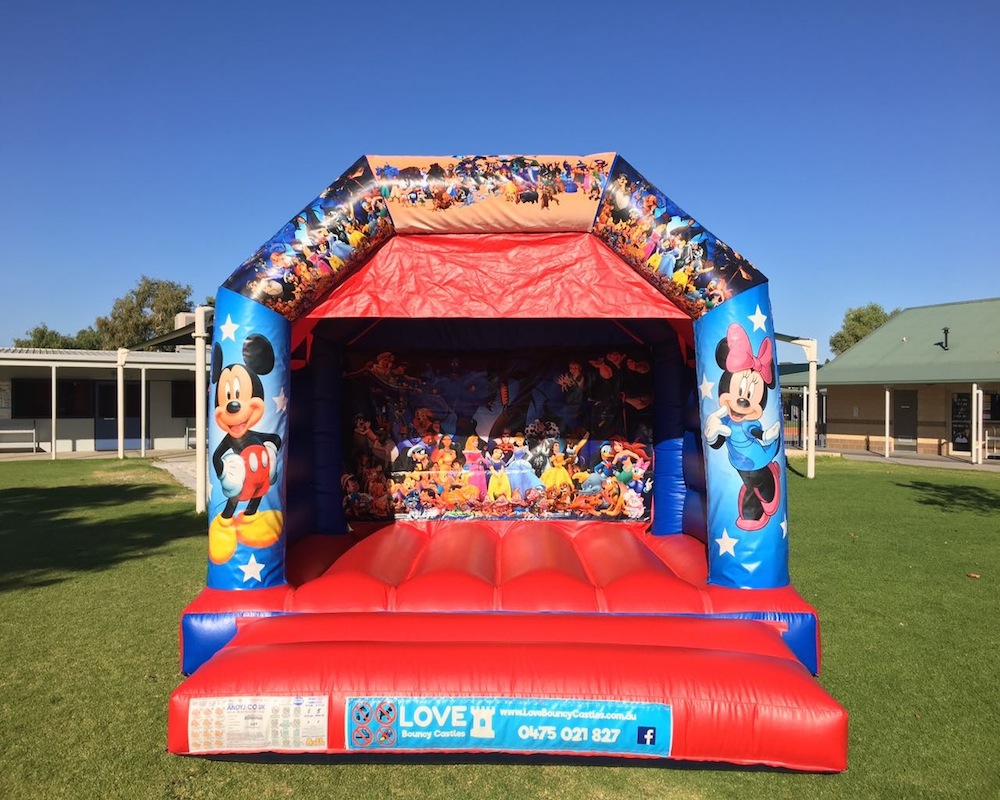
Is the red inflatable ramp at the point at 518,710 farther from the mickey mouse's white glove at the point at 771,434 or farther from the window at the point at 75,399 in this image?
the window at the point at 75,399

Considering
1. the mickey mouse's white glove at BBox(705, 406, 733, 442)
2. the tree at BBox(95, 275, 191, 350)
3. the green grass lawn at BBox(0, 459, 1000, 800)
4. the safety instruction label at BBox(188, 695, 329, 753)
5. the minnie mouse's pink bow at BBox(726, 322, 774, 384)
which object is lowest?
the green grass lawn at BBox(0, 459, 1000, 800)

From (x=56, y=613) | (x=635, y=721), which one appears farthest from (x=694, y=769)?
(x=56, y=613)

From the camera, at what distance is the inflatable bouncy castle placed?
2801 mm

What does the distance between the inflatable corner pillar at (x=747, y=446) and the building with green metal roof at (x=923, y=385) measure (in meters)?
14.3

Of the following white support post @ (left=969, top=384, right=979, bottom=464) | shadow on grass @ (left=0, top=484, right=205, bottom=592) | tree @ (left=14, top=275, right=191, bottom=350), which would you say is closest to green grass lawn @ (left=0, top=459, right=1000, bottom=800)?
shadow on grass @ (left=0, top=484, right=205, bottom=592)

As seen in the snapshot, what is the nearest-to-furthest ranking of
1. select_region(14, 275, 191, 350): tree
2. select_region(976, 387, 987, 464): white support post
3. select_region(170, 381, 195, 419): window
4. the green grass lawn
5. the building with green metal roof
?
the green grass lawn < select_region(976, 387, 987, 464): white support post < the building with green metal roof < select_region(170, 381, 195, 419): window < select_region(14, 275, 191, 350): tree

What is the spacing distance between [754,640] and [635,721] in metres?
0.86

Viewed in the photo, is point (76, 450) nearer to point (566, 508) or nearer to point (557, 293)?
point (566, 508)

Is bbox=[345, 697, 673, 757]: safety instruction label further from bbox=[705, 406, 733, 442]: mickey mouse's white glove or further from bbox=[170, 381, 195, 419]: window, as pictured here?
bbox=[170, 381, 195, 419]: window

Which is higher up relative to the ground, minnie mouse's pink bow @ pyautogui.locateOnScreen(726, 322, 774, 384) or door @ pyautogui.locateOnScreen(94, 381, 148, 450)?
minnie mouse's pink bow @ pyautogui.locateOnScreen(726, 322, 774, 384)

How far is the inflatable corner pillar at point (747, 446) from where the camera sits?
3758 mm

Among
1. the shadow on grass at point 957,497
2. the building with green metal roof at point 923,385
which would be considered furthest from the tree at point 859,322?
the shadow on grass at point 957,497

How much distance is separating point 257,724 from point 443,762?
0.82 metres

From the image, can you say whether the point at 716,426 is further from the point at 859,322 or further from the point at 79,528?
the point at 859,322
